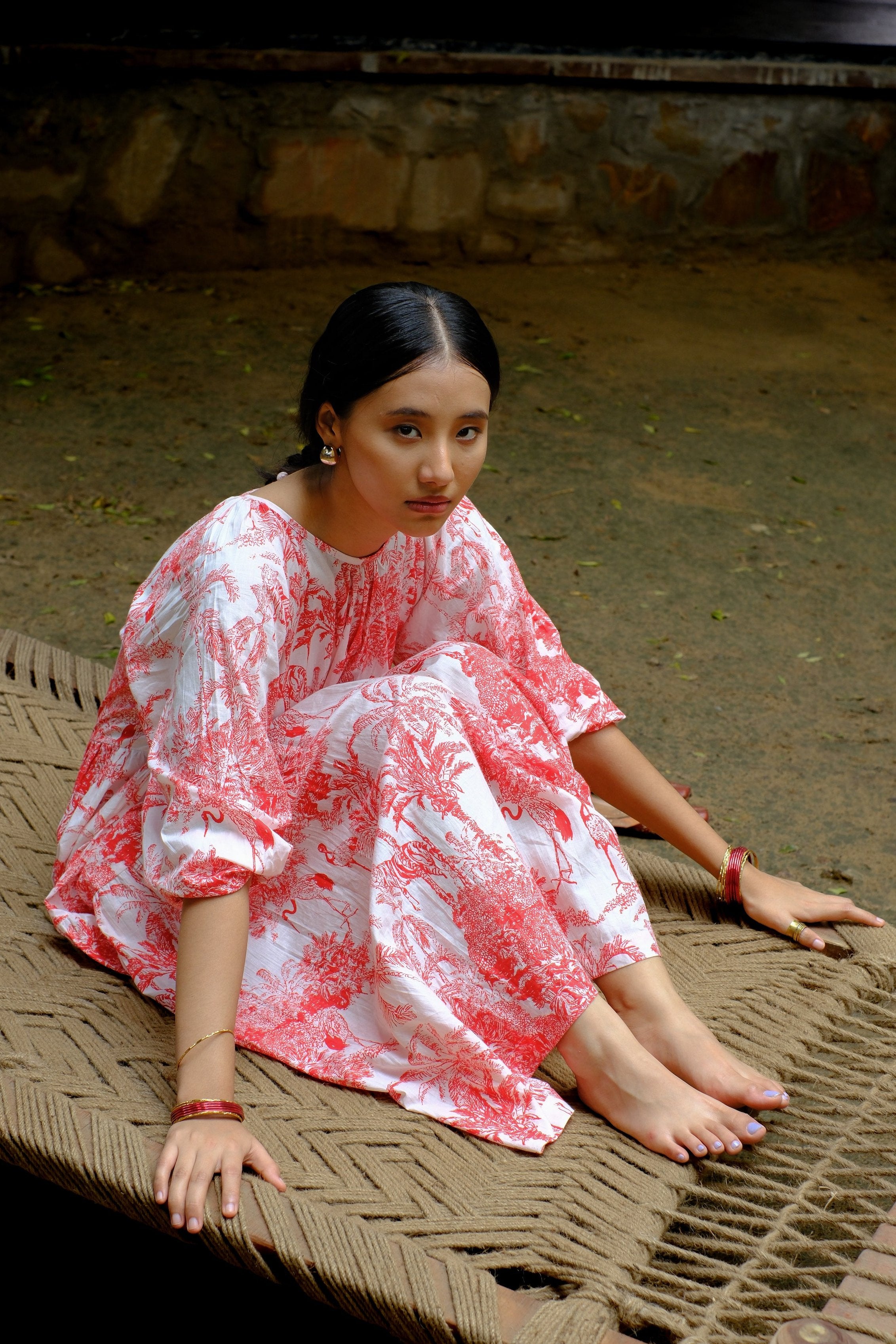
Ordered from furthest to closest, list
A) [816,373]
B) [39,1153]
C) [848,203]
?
[848,203] < [816,373] < [39,1153]

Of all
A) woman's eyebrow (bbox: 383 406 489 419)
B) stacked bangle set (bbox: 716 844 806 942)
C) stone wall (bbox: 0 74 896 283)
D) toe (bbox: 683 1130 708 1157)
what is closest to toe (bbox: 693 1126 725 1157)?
toe (bbox: 683 1130 708 1157)

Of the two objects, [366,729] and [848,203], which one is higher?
[848,203]

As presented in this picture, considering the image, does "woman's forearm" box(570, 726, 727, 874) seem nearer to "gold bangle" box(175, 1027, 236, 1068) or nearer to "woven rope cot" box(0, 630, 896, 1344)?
"woven rope cot" box(0, 630, 896, 1344)

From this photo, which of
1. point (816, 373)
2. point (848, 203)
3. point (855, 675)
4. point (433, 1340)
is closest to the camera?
point (433, 1340)

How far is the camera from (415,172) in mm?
5363

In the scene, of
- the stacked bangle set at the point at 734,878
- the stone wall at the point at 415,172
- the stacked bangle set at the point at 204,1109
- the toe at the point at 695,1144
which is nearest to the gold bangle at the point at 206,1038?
the stacked bangle set at the point at 204,1109

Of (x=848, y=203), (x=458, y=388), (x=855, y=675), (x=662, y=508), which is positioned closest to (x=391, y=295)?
(x=458, y=388)

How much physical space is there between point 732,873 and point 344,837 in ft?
2.12

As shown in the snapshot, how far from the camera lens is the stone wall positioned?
16.4 feet

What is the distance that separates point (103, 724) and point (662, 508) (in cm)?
254

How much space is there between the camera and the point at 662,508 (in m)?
4.09

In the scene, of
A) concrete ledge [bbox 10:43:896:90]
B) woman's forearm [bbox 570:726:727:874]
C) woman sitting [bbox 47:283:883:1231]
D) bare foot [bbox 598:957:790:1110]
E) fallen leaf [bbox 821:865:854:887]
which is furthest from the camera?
concrete ledge [bbox 10:43:896:90]

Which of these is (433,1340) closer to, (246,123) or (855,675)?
(855,675)

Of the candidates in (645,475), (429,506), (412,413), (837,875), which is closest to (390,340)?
(412,413)
